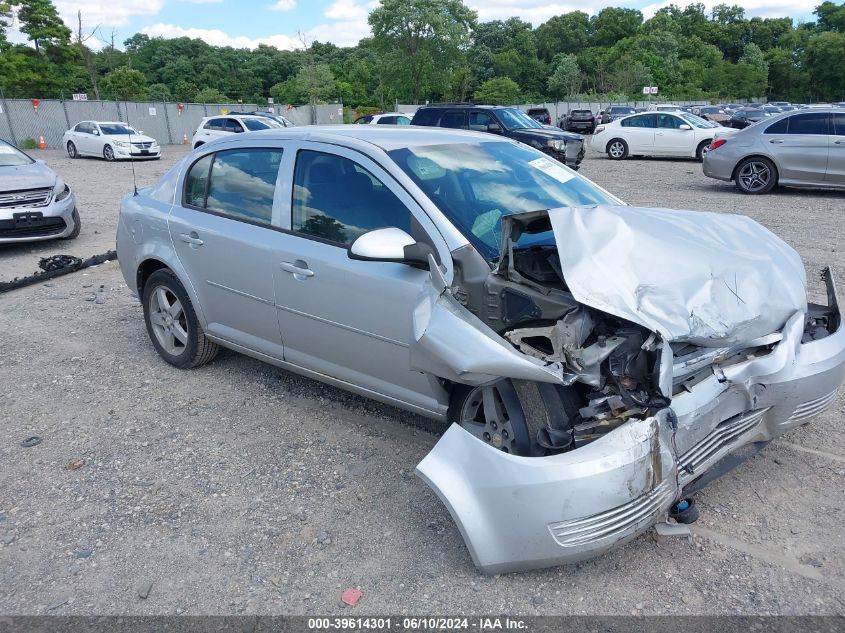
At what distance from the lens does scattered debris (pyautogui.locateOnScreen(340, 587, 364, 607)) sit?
2.65 metres

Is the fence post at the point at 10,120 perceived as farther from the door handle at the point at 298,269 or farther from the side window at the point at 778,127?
the door handle at the point at 298,269

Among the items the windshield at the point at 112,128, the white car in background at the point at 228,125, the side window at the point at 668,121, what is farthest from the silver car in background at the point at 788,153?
the windshield at the point at 112,128

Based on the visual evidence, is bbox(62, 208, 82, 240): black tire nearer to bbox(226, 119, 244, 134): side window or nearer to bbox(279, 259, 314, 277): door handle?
bbox(279, 259, 314, 277): door handle

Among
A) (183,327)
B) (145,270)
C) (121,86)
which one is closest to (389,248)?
(183,327)

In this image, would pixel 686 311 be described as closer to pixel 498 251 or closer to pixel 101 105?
pixel 498 251

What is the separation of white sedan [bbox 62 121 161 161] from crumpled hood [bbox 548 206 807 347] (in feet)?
78.4

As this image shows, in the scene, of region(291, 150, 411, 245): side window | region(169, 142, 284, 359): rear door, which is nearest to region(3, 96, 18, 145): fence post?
region(169, 142, 284, 359): rear door

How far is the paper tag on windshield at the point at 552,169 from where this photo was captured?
413cm

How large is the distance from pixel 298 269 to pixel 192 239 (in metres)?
1.11

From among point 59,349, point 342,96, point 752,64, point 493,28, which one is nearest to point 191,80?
point 342,96

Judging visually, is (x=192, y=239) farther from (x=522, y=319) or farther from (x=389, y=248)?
(x=522, y=319)

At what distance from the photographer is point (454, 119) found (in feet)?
59.2

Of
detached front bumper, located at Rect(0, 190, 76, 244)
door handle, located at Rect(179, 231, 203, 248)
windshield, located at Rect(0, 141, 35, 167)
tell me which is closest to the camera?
door handle, located at Rect(179, 231, 203, 248)

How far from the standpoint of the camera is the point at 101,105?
32500 mm
